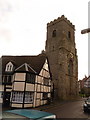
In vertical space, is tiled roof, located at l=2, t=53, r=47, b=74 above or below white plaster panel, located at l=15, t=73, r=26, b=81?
above

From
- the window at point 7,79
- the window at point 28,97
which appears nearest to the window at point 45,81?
the window at point 28,97

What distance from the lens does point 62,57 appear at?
3594 centimetres

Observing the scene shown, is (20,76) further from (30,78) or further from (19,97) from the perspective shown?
(19,97)

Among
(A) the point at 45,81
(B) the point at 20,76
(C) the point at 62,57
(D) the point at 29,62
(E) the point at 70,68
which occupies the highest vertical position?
(C) the point at 62,57

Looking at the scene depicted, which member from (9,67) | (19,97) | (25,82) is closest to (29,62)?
(9,67)

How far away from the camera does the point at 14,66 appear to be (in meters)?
22.1

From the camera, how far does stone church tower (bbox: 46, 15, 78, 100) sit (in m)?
34.4

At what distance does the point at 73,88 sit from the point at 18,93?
77.6 ft

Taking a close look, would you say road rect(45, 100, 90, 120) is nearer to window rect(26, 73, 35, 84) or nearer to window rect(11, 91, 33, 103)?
window rect(11, 91, 33, 103)

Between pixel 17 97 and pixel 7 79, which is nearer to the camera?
pixel 17 97

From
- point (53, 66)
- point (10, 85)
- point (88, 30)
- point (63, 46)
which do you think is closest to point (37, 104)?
point (10, 85)

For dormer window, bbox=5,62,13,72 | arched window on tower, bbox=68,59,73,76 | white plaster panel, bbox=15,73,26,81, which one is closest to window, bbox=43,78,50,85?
white plaster panel, bbox=15,73,26,81

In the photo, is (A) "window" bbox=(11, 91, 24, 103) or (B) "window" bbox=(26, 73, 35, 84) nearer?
(A) "window" bbox=(11, 91, 24, 103)

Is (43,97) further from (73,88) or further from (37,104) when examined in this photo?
(73,88)
